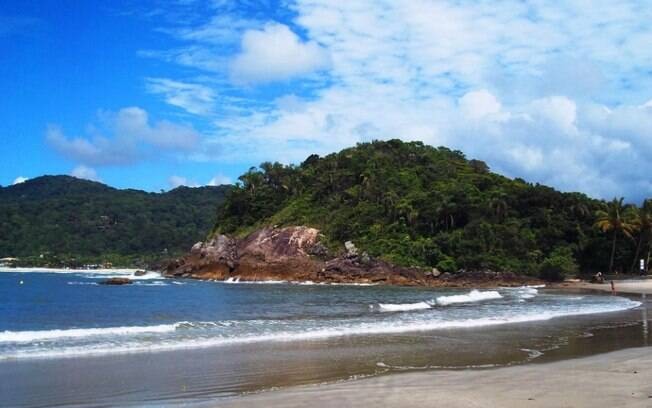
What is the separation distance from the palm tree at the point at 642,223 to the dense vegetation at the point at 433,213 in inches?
9.1

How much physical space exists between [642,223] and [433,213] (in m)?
25.7

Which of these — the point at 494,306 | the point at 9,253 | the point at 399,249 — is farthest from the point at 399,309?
the point at 9,253

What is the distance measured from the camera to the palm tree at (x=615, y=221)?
2719 inches

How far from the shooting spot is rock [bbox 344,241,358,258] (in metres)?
78.9

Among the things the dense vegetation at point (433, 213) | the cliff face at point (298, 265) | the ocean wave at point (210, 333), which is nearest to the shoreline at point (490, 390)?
the ocean wave at point (210, 333)

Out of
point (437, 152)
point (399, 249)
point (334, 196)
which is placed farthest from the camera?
point (437, 152)

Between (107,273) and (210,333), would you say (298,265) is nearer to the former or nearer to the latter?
(210,333)

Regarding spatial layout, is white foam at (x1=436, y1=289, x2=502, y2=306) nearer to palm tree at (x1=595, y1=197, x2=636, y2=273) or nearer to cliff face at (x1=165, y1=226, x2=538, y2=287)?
cliff face at (x1=165, y1=226, x2=538, y2=287)

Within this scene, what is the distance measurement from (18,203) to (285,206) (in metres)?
136

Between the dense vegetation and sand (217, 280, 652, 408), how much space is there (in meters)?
59.1

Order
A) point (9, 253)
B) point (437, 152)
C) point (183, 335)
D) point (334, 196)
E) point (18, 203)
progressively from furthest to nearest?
1. point (18, 203)
2. point (9, 253)
3. point (437, 152)
4. point (334, 196)
5. point (183, 335)

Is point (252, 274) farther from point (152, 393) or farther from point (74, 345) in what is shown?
point (152, 393)

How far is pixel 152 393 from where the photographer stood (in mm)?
12477

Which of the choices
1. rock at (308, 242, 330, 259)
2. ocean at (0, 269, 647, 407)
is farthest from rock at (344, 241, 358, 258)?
ocean at (0, 269, 647, 407)
